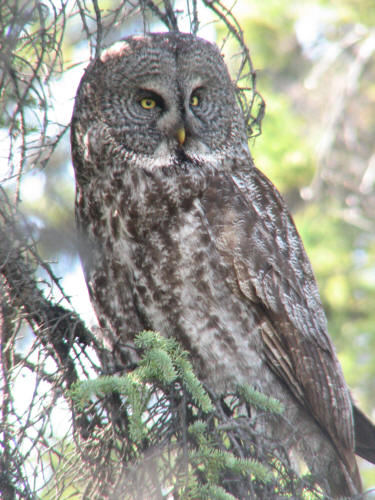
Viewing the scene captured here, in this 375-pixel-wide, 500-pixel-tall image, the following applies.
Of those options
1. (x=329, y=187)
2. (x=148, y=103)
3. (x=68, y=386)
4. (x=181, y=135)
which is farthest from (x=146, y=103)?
(x=329, y=187)

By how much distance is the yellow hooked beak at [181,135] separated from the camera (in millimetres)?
3648

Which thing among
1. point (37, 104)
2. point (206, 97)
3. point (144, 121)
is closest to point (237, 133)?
point (206, 97)

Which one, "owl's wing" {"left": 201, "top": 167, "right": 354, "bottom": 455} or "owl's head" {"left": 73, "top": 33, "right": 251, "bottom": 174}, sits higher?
"owl's head" {"left": 73, "top": 33, "right": 251, "bottom": 174}

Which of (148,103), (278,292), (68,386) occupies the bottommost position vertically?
(68,386)

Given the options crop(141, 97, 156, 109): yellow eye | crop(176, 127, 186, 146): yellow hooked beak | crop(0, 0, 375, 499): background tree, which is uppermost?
crop(141, 97, 156, 109): yellow eye

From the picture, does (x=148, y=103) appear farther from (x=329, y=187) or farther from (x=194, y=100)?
(x=329, y=187)

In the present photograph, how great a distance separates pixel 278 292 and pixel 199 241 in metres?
0.56

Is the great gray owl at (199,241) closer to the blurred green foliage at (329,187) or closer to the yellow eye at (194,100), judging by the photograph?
the yellow eye at (194,100)

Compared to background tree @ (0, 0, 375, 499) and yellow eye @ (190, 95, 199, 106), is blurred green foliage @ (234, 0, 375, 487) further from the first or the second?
background tree @ (0, 0, 375, 499)

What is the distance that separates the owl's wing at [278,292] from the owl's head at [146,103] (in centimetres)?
31

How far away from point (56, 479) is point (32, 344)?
1.80 ft

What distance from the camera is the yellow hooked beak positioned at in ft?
12.0

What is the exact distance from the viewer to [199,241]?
3.38m

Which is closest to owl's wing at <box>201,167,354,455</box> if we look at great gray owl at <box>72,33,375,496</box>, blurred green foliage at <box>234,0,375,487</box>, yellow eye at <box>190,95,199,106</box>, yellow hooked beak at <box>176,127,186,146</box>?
great gray owl at <box>72,33,375,496</box>
